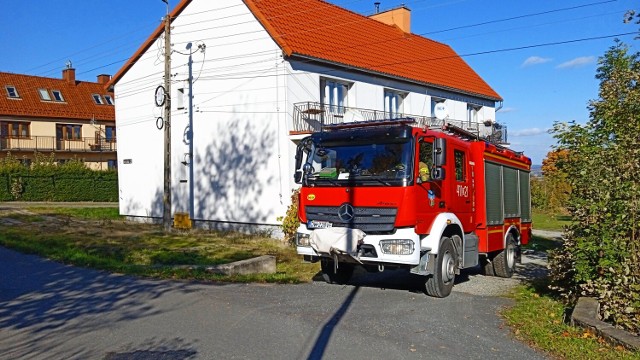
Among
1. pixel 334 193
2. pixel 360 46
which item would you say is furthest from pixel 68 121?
pixel 334 193

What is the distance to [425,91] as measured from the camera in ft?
83.8

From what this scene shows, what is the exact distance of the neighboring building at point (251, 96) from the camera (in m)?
19.4

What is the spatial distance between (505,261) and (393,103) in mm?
12833

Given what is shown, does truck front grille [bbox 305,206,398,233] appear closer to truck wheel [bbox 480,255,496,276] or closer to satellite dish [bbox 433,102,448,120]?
truck wheel [bbox 480,255,496,276]

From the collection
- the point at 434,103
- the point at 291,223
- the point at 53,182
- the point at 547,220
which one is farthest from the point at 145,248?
the point at 53,182

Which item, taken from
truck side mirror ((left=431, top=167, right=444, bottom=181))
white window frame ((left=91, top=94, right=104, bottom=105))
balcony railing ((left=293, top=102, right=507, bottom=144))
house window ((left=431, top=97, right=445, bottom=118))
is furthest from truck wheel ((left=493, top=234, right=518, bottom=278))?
white window frame ((left=91, top=94, right=104, bottom=105))

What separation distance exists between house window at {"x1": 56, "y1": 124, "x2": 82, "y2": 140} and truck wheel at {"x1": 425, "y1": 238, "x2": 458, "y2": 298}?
43.8 m

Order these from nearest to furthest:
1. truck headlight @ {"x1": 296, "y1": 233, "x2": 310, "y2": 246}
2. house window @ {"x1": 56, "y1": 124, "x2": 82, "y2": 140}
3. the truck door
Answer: truck headlight @ {"x1": 296, "y1": 233, "x2": 310, "y2": 246} → the truck door → house window @ {"x1": 56, "y1": 124, "x2": 82, "y2": 140}

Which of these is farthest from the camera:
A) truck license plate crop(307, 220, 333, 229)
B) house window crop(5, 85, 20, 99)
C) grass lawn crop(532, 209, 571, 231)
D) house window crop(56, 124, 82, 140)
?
house window crop(56, 124, 82, 140)

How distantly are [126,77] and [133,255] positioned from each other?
1443 cm

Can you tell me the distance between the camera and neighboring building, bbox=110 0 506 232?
19.4 m

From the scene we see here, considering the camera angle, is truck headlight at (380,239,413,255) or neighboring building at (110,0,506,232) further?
neighboring building at (110,0,506,232)

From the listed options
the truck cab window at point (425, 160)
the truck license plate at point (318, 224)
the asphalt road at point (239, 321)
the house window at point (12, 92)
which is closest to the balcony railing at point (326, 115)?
the truck license plate at point (318, 224)

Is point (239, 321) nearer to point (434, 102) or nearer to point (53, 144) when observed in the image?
point (434, 102)
